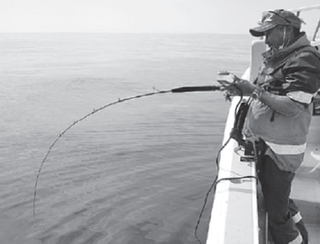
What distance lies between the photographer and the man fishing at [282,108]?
2545mm

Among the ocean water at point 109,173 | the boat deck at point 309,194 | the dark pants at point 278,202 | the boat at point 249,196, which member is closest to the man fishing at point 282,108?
the dark pants at point 278,202

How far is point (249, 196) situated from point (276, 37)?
1.39 meters

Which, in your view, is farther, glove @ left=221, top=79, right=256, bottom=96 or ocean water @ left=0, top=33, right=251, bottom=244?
ocean water @ left=0, top=33, right=251, bottom=244

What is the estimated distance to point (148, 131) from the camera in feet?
37.7

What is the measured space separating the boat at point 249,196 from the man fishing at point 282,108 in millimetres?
209

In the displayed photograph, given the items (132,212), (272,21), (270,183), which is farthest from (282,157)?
(132,212)

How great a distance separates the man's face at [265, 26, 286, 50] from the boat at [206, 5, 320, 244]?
33.1 inches

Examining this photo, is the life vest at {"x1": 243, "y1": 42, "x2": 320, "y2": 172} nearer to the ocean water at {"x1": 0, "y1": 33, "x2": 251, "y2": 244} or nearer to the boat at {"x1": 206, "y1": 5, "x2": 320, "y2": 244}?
the boat at {"x1": 206, "y1": 5, "x2": 320, "y2": 244}

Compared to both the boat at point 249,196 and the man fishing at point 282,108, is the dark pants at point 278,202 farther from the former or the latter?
the boat at point 249,196

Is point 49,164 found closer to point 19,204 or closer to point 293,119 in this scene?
point 19,204

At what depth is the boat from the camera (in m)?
2.26

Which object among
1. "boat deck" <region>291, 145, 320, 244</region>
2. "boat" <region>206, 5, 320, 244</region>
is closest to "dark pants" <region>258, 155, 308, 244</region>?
"boat" <region>206, 5, 320, 244</region>

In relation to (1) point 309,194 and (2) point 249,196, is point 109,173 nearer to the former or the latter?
(1) point 309,194

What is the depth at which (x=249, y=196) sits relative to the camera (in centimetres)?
266
